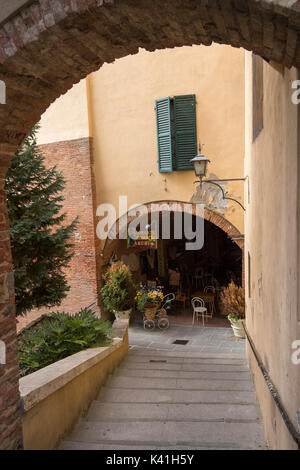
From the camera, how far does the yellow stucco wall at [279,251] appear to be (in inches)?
102

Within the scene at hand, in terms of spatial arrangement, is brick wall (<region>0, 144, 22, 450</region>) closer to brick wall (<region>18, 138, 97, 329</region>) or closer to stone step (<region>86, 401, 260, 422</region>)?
stone step (<region>86, 401, 260, 422</region>)

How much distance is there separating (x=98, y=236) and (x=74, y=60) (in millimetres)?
7730

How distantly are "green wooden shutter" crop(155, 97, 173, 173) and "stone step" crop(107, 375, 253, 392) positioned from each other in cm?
543

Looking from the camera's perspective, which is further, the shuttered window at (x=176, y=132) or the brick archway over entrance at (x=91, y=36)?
the shuttered window at (x=176, y=132)

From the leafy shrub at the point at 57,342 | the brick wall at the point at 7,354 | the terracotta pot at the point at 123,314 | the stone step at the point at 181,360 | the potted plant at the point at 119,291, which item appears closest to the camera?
the brick wall at the point at 7,354

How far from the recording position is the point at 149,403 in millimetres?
4723

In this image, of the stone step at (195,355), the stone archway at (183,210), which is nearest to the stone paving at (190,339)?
the stone step at (195,355)

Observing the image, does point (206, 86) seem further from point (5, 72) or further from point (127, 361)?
point (5, 72)

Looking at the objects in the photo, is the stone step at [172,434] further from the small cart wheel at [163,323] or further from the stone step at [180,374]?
the small cart wheel at [163,323]

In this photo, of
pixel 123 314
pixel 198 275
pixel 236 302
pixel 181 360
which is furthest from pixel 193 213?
pixel 198 275

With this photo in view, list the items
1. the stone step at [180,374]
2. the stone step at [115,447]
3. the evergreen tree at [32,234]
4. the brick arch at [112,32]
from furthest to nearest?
the evergreen tree at [32,234] < the stone step at [180,374] < the stone step at [115,447] < the brick arch at [112,32]

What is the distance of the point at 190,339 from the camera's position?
9078 millimetres

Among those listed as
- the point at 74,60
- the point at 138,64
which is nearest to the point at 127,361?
the point at 74,60

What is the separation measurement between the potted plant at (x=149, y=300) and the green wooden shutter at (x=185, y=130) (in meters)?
3.38
